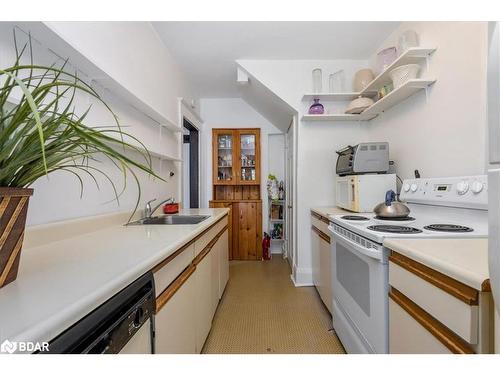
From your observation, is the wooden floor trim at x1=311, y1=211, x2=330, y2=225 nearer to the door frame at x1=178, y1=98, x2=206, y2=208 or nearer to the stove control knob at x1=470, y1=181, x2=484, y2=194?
the stove control knob at x1=470, y1=181, x2=484, y2=194

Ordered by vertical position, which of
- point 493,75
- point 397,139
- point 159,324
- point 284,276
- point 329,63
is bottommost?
point 284,276

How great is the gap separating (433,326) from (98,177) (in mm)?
1670

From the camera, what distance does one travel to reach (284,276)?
288 cm

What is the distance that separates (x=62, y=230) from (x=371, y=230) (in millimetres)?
1429

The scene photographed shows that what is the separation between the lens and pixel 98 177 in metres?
1.38

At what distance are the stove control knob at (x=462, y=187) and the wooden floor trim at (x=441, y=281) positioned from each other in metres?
0.69

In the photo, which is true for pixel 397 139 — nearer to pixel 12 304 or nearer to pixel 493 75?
pixel 493 75

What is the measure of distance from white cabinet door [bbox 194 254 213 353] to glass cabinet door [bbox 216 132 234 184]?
209 centimetres

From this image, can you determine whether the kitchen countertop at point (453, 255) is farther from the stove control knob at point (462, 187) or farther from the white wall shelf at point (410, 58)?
the white wall shelf at point (410, 58)

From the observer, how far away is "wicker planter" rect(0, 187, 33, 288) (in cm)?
55

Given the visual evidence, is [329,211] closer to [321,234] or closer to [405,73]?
[321,234]

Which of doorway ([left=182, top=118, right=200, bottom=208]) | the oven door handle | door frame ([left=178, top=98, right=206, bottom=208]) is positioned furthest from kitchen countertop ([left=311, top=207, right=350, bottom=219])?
doorway ([left=182, top=118, right=200, bottom=208])
